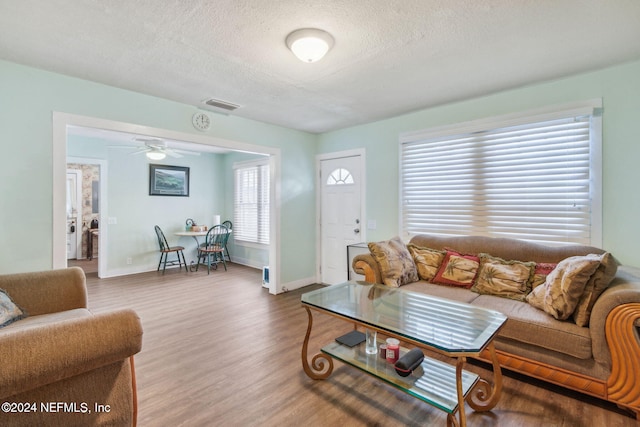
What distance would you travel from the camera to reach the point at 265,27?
192cm

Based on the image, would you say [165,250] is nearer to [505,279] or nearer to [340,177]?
[340,177]

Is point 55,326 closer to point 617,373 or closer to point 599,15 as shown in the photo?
point 617,373

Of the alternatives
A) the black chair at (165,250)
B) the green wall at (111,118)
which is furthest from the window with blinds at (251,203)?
the green wall at (111,118)

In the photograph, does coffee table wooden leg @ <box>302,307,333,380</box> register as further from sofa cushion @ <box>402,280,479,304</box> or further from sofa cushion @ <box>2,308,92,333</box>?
sofa cushion @ <box>2,308,92,333</box>

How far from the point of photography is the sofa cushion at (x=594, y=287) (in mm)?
1984

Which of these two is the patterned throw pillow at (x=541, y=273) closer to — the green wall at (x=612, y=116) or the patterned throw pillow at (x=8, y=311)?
the green wall at (x=612, y=116)

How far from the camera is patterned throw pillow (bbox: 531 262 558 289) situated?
2525 millimetres

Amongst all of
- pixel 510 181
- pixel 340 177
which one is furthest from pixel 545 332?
pixel 340 177

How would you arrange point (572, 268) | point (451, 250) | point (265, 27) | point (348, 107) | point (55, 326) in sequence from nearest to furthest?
point (55, 326) < point (265, 27) < point (572, 268) < point (451, 250) < point (348, 107)

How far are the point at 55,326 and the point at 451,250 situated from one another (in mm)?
3199

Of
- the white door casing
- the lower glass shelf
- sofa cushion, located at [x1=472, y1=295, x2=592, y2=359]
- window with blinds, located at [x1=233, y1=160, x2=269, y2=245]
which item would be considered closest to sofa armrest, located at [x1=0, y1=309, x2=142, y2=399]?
the lower glass shelf

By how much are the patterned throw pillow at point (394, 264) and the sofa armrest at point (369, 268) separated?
0.13ft

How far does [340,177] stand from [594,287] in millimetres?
3180

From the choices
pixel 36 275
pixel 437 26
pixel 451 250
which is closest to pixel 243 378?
pixel 36 275
